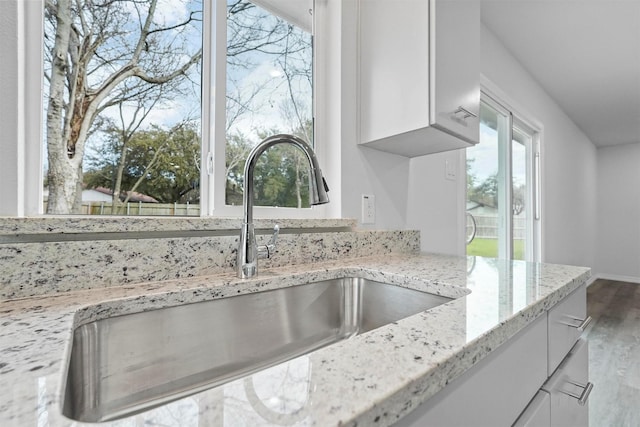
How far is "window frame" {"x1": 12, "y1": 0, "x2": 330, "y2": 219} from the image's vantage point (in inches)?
27.2

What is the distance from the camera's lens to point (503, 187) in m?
2.40

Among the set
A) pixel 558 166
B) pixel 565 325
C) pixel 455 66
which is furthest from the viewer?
pixel 558 166

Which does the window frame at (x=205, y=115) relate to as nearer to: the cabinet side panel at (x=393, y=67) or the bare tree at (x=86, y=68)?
the bare tree at (x=86, y=68)

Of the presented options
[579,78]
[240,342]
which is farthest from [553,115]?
[240,342]

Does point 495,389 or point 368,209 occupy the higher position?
point 368,209

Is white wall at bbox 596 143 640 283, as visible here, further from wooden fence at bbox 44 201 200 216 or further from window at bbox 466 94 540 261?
wooden fence at bbox 44 201 200 216

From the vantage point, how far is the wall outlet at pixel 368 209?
1.23 metres

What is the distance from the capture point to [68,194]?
755mm

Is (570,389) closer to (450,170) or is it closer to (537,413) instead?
(537,413)

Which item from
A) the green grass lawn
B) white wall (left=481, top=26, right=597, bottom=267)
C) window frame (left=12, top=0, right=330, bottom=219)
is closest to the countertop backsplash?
window frame (left=12, top=0, right=330, bottom=219)

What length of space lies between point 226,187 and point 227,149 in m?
0.13

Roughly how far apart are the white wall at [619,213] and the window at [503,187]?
12.1 ft

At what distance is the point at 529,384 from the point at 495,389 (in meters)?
0.18

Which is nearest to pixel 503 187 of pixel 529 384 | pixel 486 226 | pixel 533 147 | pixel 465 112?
pixel 486 226
